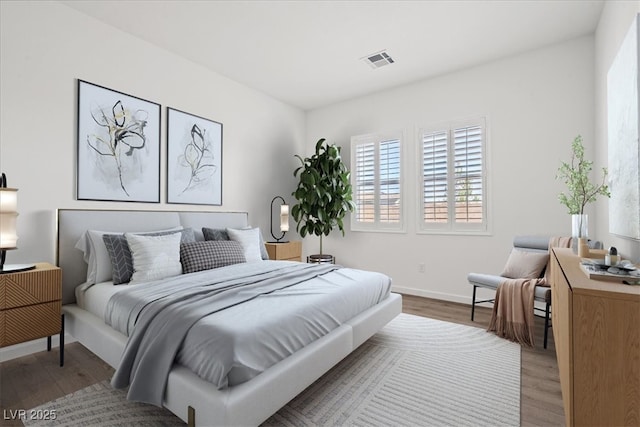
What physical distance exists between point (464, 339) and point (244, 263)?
86.5 inches

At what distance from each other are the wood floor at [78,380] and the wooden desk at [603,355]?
2.03 ft

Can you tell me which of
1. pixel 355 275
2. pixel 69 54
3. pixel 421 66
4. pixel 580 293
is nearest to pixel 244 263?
pixel 355 275

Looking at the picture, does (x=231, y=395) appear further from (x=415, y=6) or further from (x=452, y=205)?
(x=452, y=205)

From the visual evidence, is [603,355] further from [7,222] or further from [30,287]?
[7,222]

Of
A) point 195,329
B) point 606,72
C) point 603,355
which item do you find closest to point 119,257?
point 195,329

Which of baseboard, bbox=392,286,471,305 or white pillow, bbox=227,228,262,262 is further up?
white pillow, bbox=227,228,262,262

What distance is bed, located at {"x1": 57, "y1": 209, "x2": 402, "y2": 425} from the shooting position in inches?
54.5

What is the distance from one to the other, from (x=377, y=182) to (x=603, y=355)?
367cm

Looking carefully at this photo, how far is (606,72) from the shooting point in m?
2.61

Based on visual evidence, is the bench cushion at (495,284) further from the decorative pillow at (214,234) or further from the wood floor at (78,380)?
the decorative pillow at (214,234)

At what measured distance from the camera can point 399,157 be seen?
448 centimetres

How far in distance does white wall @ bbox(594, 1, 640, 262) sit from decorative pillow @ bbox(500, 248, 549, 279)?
0.53 metres

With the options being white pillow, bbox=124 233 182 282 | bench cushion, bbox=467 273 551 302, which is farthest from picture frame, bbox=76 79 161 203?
bench cushion, bbox=467 273 551 302

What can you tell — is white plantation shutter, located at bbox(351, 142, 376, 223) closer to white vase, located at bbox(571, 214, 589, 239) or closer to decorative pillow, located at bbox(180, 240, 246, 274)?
decorative pillow, located at bbox(180, 240, 246, 274)
